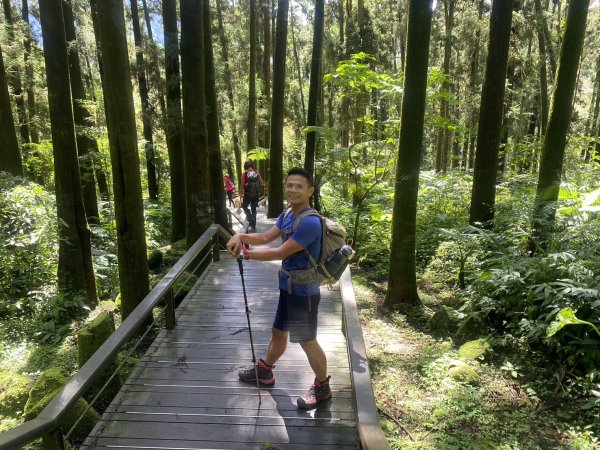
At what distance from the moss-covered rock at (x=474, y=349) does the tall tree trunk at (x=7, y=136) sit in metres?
10.3

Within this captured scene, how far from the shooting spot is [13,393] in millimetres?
5234

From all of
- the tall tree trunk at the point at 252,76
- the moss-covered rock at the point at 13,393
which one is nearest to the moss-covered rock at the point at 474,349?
the moss-covered rock at the point at 13,393

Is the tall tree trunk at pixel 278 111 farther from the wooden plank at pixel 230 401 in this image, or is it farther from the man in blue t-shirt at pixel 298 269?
the wooden plank at pixel 230 401

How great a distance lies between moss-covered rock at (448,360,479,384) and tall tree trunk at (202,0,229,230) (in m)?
6.88

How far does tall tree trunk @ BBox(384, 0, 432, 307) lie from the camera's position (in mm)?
6387

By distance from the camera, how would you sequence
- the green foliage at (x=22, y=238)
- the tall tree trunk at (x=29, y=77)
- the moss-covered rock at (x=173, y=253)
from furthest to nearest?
the tall tree trunk at (x=29, y=77) < the moss-covered rock at (x=173, y=253) < the green foliage at (x=22, y=238)

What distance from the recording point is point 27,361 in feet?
21.4

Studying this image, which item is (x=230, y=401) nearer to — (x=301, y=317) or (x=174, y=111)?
(x=301, y=317)

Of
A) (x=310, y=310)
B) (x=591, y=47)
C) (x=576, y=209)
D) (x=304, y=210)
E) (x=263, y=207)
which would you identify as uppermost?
(x=591, y=47)

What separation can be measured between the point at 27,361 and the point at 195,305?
2.78 metres

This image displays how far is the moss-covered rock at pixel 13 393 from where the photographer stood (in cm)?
510

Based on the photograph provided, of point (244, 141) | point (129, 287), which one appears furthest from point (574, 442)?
point (244, 141)

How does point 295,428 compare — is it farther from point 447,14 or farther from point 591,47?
point 591,47

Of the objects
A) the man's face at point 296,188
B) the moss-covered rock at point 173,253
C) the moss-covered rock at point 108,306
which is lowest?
the moss-covered rock at point 108,306
